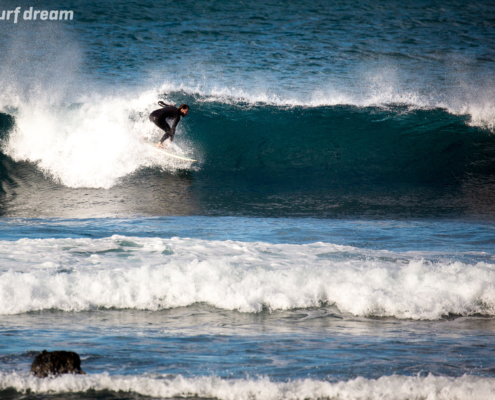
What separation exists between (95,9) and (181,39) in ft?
24.8

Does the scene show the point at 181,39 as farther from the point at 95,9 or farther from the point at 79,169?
the point at 79,169

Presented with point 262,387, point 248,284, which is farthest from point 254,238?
point 262,387

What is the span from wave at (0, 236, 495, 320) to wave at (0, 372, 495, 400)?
1.41 meters

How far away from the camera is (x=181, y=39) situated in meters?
27.5

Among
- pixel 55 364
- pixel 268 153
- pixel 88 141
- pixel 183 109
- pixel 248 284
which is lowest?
pixel 55 364

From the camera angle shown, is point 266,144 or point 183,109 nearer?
point 183,109

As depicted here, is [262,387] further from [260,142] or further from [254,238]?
[260,142]

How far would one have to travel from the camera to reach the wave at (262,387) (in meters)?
2.60

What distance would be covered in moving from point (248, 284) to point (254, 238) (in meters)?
1.98

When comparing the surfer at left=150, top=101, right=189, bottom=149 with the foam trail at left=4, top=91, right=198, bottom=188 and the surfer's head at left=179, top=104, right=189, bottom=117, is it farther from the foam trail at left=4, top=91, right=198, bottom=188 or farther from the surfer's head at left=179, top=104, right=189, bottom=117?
the foam trail at left=4, top=91, right=198, bottom=188

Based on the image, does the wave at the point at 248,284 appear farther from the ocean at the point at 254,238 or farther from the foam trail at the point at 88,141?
the foam trail at the point at 88,141

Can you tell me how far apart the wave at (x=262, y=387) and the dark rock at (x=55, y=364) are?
4 cm

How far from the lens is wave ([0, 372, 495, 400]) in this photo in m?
2.60

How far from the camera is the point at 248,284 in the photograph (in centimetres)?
437
